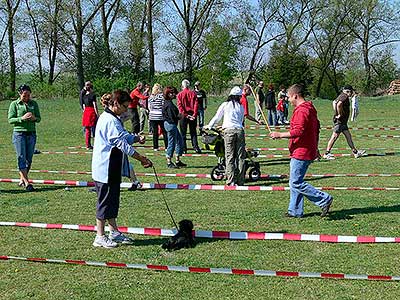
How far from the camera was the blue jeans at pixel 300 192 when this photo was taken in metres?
7.90

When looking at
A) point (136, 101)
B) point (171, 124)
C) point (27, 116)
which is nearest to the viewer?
point (27, 116)

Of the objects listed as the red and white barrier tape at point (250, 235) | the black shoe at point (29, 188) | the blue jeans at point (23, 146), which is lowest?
the red and white barrier tape at point (250, 235)

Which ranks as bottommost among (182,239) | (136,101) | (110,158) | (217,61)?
(182,239)

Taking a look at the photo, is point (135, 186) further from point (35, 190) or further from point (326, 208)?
point (326, 208)

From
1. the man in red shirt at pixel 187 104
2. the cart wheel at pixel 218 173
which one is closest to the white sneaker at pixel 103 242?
the cart wheel at pixel 218 173

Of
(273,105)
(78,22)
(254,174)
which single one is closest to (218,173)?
(254,174)

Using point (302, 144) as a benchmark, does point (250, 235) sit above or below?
below

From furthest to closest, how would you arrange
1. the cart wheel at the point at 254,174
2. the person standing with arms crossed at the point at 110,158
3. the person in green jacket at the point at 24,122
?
the cart wheel at the point at 254,174
the person in green jacket at the point at 24,122
the person standing with arms crossed at the point at 110,158

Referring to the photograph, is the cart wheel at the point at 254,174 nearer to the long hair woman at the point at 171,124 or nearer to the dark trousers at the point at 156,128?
the long hair woman at the point at 171,124

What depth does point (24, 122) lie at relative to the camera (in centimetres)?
995

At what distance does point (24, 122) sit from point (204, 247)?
15.0 ft

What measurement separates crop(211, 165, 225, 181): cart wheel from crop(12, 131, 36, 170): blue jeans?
3317 millimetres

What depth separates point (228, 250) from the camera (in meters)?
6.67

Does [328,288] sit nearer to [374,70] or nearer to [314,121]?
[314,121]
